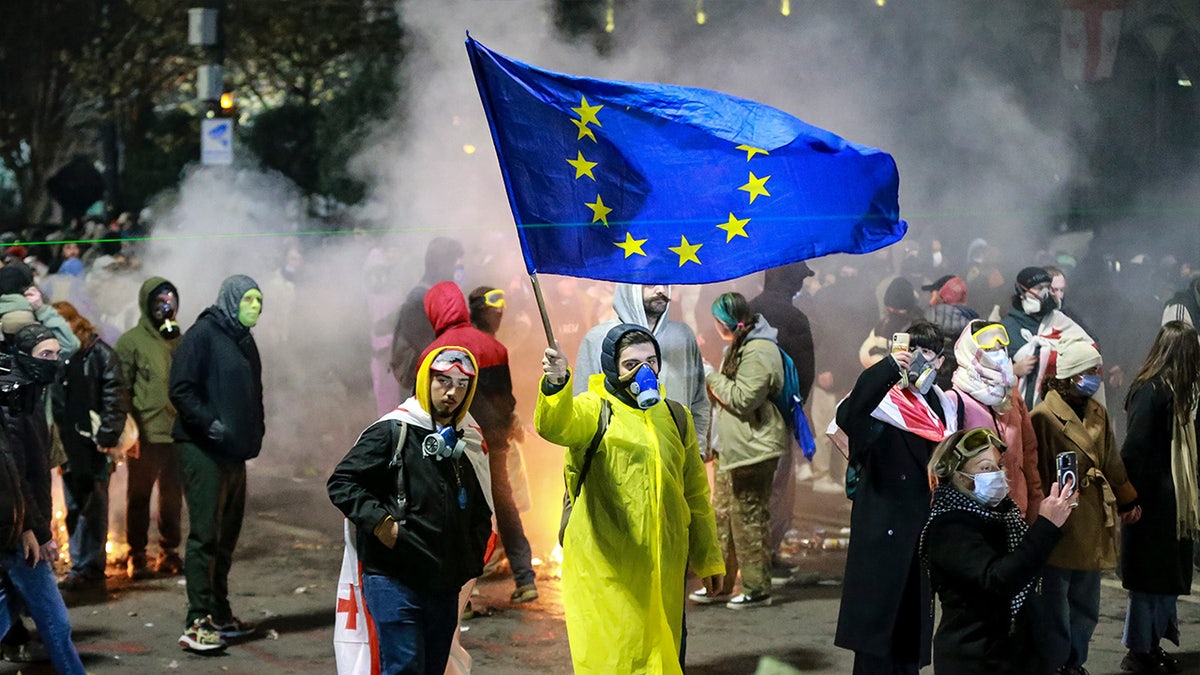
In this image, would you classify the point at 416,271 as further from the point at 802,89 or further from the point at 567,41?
the point at 802,89

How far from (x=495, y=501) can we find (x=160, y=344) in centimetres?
222

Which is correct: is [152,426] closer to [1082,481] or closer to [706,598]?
[706,598]

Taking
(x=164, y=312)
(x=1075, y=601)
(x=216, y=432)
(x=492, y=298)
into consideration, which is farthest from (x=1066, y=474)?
(x=164, y=312)

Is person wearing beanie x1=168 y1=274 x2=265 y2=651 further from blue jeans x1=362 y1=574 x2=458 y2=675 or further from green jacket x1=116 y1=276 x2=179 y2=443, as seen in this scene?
blue jeans x1=362 y1=574 x2=458 y2=675

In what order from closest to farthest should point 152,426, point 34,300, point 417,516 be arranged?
point 417,516, point 34,300, point 152,426

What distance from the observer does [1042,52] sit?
49.8ft

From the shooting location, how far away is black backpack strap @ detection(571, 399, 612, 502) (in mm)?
5586

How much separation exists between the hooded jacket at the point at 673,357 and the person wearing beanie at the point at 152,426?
8.65ft

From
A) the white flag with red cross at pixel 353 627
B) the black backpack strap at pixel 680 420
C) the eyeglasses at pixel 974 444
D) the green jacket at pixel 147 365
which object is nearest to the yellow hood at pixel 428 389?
the white flag with red cross at pixel 353 627

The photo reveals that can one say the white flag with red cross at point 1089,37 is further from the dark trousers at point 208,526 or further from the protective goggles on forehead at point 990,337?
the dark trousers at point 208,526

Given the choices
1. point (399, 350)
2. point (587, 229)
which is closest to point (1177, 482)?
point (587, 229)

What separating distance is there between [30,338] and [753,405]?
348cm

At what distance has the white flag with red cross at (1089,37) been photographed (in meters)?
14.7

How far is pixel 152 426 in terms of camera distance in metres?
9.31
